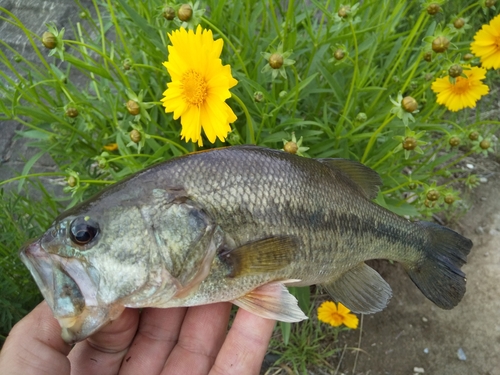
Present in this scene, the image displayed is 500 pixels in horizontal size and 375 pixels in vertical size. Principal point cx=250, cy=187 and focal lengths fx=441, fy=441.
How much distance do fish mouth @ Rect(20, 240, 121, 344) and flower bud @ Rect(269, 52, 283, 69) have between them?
96 centimetres

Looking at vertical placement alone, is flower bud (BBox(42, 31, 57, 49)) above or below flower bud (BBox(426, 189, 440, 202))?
above

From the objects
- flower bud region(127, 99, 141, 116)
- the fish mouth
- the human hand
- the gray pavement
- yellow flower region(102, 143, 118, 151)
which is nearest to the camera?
the fish mouth

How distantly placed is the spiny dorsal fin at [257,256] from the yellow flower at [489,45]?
50.0 inches

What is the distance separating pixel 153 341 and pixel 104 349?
20cm

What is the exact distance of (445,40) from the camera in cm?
175

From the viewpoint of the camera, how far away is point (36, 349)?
4.96 ft

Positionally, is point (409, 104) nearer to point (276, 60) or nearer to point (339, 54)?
point (339, 54)

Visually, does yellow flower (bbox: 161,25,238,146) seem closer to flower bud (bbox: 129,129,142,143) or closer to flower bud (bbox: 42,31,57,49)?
flower bud (bbox: 129,129,142,143)

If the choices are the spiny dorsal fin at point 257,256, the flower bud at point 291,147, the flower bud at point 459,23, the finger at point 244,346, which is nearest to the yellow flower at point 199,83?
the flower bud at point 291,147

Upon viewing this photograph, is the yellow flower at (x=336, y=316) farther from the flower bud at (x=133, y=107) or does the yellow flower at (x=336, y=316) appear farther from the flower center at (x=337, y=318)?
the flower bud at (x=133, y=107)

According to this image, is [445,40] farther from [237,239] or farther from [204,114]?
[237,239]

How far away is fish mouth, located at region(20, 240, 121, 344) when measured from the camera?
1.36 metres

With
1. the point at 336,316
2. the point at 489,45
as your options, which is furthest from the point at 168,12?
the point at 336,316

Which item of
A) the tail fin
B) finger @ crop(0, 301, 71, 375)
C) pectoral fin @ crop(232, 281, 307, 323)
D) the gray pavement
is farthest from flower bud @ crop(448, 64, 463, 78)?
the gray pavement
